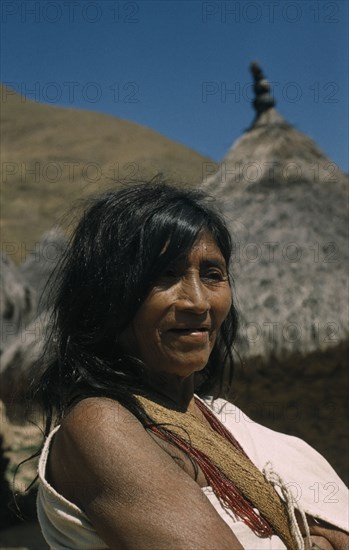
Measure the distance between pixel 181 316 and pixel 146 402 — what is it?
177 millimetres

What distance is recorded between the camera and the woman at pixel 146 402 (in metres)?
1.17

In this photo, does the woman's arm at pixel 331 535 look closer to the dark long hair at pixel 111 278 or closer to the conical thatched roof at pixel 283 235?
the dark long hair at pixel 111 278

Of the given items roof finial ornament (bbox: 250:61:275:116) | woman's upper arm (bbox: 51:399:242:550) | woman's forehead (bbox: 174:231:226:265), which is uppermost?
roof finial ornament (bbox: 250:61:275:116)

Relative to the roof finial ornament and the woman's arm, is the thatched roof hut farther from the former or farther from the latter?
the woman's arm

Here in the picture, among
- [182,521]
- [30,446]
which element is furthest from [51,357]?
[30,446]

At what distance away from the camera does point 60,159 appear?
22.0 m

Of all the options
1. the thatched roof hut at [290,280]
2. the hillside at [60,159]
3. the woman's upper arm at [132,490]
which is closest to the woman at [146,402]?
the woman's upper arm at [132,490]

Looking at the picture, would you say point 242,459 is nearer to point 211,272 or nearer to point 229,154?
point 211,272

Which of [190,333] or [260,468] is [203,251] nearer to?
[190,333]

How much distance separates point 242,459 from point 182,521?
1.27 ft

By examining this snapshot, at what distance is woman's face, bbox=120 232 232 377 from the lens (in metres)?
1.39

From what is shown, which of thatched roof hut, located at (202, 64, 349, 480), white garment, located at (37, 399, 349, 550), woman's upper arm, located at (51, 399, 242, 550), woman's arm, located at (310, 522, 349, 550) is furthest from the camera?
thatched roof hut, located at (202, 64, 349, 480)

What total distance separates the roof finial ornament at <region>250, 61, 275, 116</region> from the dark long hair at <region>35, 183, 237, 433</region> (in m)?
4.59

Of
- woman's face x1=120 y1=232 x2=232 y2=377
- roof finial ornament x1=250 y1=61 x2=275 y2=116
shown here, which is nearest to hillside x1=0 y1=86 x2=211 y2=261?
roof finial ornament x1=250 y1=61 x2=275 y2=116
